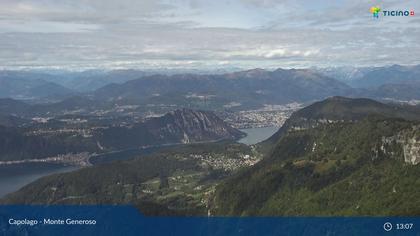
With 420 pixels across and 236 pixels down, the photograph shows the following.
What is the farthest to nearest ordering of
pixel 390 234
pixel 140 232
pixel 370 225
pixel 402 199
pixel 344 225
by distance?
pixel 402 199 → pixel 344 225 → pixel 370 225 → pixel 140 232 → pixel 390 234

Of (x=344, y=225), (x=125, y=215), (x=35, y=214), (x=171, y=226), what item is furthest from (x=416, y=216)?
(x=35, y=214)

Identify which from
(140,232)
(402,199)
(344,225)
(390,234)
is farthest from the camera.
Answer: (402,199)

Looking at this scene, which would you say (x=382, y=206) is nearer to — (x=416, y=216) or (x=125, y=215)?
(x=416, y=216)

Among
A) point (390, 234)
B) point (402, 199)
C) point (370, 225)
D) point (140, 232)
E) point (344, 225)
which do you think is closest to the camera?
point (390, 234)

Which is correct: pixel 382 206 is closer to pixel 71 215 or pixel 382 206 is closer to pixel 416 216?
pixel 416 216

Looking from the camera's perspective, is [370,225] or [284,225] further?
[284,225]

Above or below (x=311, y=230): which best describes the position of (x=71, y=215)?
above

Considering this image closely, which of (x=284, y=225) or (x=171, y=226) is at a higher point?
(x=171, y=226)

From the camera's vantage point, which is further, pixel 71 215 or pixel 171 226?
pixel 71 215

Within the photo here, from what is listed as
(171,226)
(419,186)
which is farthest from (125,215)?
(419,186)
